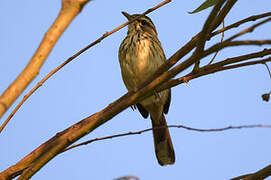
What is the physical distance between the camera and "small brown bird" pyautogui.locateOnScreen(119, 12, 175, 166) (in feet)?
12.5

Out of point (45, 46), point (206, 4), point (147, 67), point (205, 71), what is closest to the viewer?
point (45, 46)

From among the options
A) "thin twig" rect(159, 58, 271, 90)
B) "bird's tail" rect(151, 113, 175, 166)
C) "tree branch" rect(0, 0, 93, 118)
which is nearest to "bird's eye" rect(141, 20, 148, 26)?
"bird's tail" rect(151, 113, 175, 166)

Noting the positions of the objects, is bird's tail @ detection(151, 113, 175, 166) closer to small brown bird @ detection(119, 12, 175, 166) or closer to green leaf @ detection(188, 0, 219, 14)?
small brown bird @ detection(119, 12, 175, 166)

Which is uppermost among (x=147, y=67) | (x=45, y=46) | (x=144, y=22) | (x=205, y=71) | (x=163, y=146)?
(x=144, y=22)

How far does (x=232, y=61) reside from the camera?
70.4 inches

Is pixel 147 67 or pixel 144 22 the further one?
pixel 144 22

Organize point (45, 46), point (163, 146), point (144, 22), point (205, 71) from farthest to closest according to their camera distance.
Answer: point (144, 22) < point (163, 146) < point (205, 71) < point (45, 46)

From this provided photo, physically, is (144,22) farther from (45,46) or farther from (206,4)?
(45,46)

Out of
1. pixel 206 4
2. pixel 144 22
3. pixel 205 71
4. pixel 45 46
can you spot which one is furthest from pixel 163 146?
pixel 45 46

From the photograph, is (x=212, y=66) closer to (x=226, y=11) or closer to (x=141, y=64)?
(x=226, y=11)

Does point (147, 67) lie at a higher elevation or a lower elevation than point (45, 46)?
higher

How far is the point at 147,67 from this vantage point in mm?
3795

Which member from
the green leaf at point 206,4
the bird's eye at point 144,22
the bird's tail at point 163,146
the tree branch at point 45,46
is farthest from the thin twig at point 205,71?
the bird's eye at point 144,22

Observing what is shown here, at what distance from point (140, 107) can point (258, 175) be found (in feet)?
9.06
